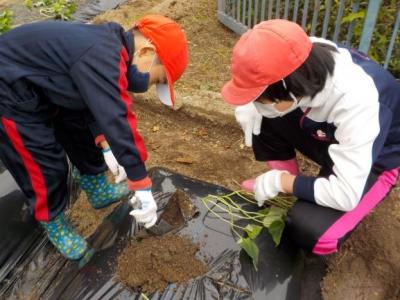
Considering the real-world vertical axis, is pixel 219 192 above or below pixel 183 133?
above

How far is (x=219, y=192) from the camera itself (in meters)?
1.86

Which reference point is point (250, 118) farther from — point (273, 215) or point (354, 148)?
point (354, 148)

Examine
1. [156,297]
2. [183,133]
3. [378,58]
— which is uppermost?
[378,58]

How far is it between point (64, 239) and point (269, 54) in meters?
1.20

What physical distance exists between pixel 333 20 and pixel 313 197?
1668 mm

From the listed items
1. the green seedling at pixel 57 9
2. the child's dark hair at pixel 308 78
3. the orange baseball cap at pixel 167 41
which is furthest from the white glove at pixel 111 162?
the green seedling at pixel 57 9

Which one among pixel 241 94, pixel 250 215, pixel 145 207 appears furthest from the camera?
pixel 250 215

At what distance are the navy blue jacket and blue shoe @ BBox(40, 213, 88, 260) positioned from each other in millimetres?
510

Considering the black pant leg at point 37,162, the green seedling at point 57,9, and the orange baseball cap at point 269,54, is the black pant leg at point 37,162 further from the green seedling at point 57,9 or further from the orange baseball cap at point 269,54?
the green seedling at point 57,9

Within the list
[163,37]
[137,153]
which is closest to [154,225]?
[137,153]

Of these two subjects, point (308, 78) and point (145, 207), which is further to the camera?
Result: point (145, 207)

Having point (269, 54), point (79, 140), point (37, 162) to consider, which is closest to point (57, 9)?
point (79, 140)

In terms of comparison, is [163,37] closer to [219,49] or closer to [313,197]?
[313,197]

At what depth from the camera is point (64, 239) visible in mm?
1761
